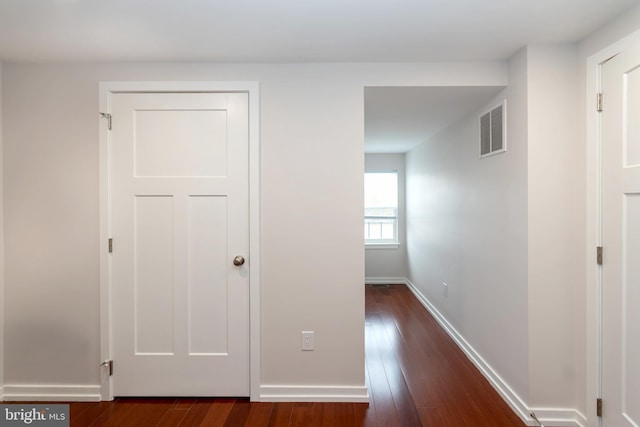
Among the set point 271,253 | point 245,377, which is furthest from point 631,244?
point 245,377

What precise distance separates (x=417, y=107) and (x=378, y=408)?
2252 mm

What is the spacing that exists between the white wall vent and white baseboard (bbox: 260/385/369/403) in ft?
6.30

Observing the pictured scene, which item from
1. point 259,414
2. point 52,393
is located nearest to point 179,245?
point 259,414

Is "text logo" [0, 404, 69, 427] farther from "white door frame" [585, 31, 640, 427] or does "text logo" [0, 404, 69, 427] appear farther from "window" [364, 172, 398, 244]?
"window" [364, 172, 398, 244]

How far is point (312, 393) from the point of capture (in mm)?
2252

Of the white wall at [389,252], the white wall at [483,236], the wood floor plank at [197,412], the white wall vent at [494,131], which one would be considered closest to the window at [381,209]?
the white wall at [389,252]

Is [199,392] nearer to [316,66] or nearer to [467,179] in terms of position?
[316,66]

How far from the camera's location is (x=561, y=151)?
2.02 m

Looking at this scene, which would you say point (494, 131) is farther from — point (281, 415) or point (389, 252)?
point (389, 252)

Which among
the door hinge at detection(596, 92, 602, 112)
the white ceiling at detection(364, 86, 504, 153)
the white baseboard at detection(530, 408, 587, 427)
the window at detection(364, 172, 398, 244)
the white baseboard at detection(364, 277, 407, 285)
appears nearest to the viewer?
the door hinge at detection(596, 92, 602, 112)

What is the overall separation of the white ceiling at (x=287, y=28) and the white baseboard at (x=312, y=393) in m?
2.20

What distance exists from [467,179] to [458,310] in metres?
1.26

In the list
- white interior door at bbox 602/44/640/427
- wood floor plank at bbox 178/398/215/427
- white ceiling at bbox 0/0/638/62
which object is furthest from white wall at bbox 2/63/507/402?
white interior door at bbox 602/44/640/427

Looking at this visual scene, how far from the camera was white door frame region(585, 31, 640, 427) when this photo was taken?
1.85 meters
